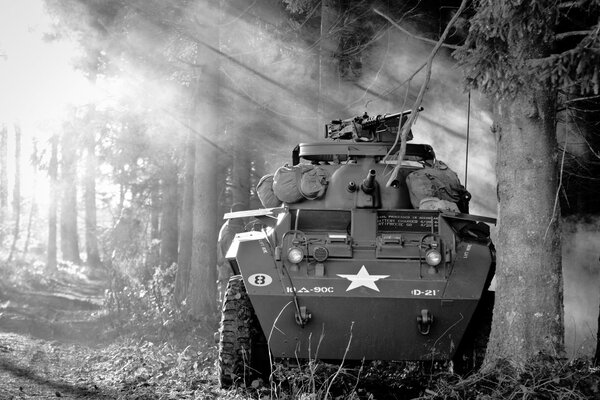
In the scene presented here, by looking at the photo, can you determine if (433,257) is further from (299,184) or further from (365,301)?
(299,184)

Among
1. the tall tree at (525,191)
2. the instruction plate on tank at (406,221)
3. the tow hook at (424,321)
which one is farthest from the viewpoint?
the instruction plate on tank at (406,221)

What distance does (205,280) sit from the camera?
14.2 metres

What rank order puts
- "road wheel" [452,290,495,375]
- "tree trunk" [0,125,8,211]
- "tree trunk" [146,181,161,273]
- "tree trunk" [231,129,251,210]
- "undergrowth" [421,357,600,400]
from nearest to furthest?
"undergrowth" [421,357,600,400] → "road wheel" [452,290,495,375] → "tree trunk" [231,129,251,210] → "tree trunk" [146,181,161,273] → "tree trunk" [0,125,8,211]

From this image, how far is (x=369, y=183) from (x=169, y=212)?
13.1 metres

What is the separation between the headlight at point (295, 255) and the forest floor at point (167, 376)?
3.35 ft

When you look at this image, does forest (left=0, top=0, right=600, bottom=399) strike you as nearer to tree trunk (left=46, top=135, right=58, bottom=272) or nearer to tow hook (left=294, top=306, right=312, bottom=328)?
tow hook (left=294, top=306, right=312, bottom=328)

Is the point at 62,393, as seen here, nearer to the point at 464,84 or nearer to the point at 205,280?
the point at 464,84

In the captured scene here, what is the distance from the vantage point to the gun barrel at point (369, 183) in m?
8.15

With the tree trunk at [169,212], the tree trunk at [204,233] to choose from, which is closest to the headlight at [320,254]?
the tree trunk at [204,233]

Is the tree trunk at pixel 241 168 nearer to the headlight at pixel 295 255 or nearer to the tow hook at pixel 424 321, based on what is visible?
the headlight at pixel 295 255

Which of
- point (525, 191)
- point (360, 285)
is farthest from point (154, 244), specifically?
point (525, 191)

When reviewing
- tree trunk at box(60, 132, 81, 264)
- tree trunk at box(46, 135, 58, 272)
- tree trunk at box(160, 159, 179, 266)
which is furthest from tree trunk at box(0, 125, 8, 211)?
tree trunk at box(160, 159, 179, 266)

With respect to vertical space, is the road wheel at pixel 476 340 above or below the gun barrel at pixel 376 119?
below

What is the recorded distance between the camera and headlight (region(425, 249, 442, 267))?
25.1 ft
